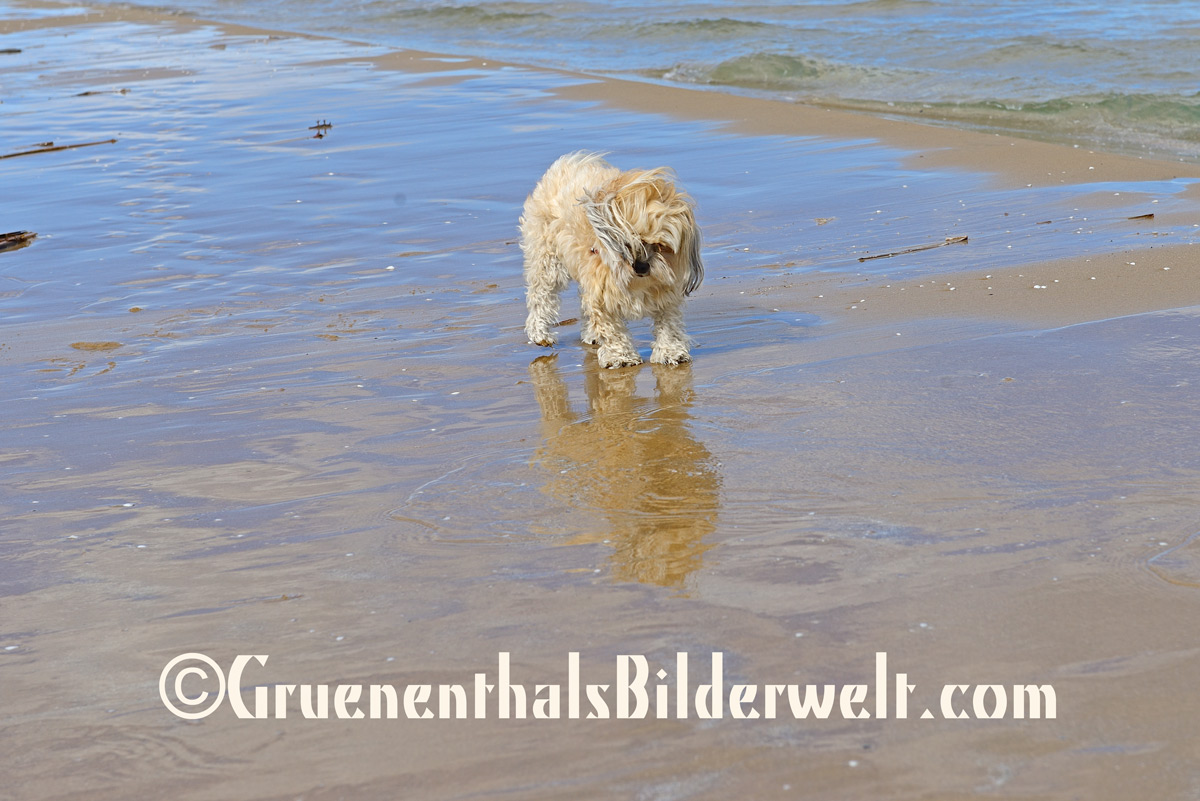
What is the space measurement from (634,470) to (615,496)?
273 millimetres

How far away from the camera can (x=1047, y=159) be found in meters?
9.59

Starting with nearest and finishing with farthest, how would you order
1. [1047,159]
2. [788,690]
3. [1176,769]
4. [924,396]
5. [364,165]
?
[1176,769] → [788,690] → [924,396] → [1047,159] → [364,165]

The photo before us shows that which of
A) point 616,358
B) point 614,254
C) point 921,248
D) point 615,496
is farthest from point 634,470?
point 921,248

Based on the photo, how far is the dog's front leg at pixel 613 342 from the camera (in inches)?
227

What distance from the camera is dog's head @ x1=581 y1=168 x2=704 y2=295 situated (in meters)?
5.41

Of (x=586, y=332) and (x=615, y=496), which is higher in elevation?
(x=586, y=332)

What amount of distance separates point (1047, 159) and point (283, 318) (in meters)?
6.12

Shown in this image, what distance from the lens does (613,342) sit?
580 centimetres

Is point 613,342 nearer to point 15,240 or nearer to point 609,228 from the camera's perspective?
point 609,228

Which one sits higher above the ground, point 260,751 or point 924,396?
point 924,396

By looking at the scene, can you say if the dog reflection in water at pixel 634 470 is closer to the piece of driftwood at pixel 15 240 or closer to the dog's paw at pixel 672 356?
the dog's paw at pixel 672 356

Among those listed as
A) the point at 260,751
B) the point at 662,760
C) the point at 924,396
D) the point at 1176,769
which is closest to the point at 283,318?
the point at 924,396

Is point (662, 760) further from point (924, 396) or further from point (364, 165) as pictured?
point (364, 165)

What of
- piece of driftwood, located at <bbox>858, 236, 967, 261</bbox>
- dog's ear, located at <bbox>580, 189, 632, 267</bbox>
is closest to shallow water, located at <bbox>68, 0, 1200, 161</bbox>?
piece of driftwood, located at <bbox>858, 236, 967, 261</bbox>
